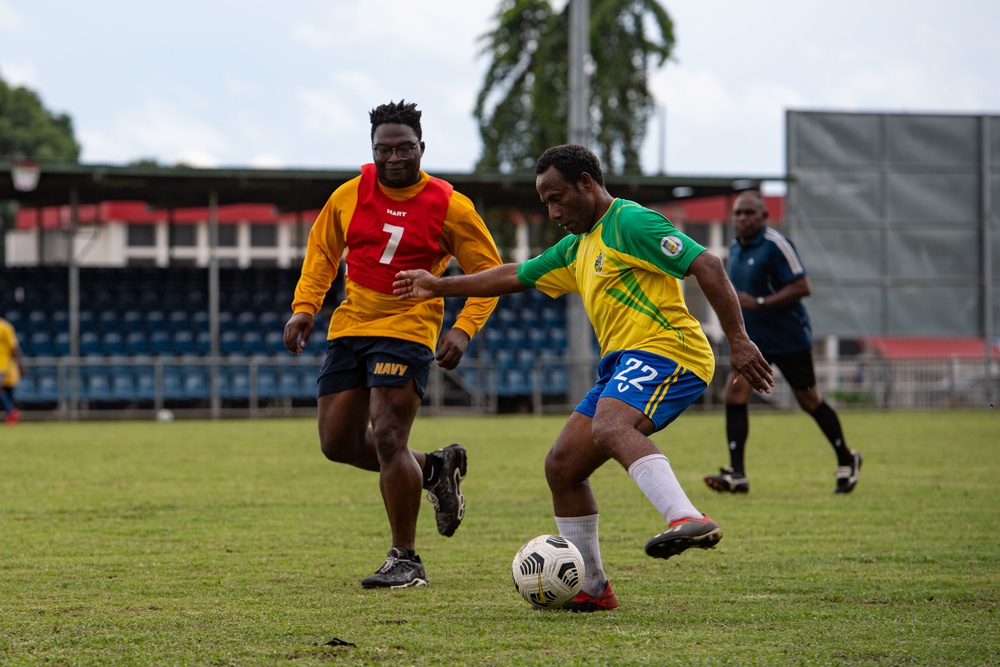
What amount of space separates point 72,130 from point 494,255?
7074 centimetres

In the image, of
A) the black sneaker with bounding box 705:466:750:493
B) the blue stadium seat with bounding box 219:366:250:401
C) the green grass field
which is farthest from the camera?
the blue stadium seat with bounding box 219:366:250:401

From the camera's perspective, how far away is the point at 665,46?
38.1 metres

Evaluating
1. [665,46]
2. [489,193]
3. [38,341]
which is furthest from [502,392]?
[665,46]

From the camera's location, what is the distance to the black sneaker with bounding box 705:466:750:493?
9.90 m

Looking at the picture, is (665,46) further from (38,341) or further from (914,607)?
(914,607)

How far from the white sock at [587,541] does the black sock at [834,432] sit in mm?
5169

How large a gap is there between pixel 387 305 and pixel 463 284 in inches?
33.3

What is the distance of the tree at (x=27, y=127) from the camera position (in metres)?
62.7

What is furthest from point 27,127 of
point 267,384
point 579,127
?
point 579,127

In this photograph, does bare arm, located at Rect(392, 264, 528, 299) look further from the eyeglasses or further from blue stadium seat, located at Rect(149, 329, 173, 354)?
blue stadium seat, located at Rect(149, 329, 173, 354)

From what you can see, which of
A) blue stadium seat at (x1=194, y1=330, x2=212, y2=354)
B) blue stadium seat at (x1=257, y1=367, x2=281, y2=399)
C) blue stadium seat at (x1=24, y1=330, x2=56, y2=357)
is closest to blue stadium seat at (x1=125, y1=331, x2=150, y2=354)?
blue stadium seat at (x1=194, y1=330, x2=212, y2=354)

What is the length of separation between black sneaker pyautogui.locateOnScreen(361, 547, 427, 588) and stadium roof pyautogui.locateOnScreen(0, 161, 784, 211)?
18901 millimetres

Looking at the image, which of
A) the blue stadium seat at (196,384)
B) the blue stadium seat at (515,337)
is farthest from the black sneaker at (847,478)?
the blue stadium seat at (515,337)

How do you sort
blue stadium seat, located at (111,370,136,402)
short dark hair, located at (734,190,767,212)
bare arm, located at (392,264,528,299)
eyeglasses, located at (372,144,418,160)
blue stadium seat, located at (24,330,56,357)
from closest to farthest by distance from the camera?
bare arm, located at (392,264,528,299) < eyeglasses, located at (372,144,418,160) < short dark hair, located at (734,190,767,212) < blue stadium seat, located at (111,370,136,402) < blue stadium seat, located at (24,330,56,357)
